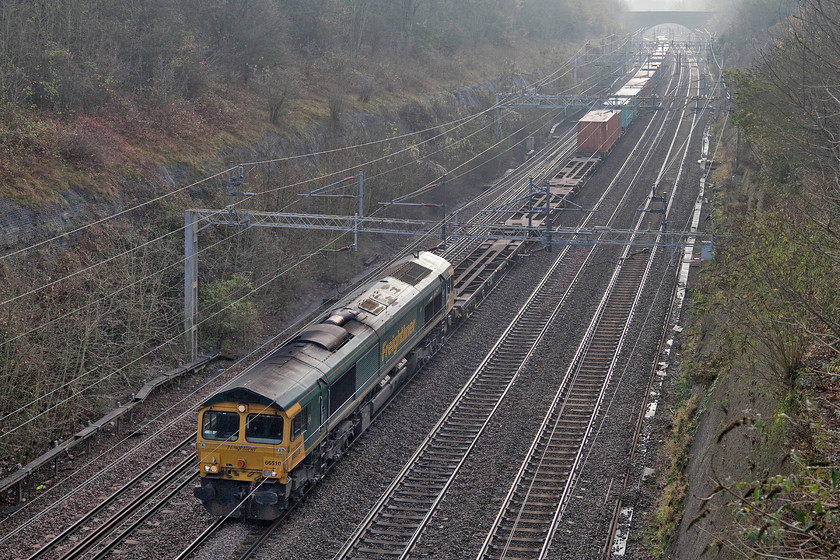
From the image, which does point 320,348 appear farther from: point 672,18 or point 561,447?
point 672,18

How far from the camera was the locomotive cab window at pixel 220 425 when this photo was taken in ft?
54.7

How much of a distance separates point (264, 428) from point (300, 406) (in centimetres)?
86

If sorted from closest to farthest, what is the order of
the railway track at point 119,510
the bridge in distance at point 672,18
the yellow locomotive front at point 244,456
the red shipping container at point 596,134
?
the railway track at point 119,510 < the yellow locomotive front at point 244,456 < the red shipping container at point 596,134 < the bridge in distance at point 672,18

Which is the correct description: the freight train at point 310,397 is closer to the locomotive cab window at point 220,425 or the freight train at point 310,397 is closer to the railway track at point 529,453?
the locomotive cab window at point 220,425

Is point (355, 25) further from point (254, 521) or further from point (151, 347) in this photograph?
point (254, 521)

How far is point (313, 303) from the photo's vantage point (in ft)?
105

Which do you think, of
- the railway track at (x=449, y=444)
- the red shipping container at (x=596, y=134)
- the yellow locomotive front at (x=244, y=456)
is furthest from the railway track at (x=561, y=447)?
the red shipping container at (x=596, y=134)

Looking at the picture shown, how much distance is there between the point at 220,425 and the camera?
16781 millimetres

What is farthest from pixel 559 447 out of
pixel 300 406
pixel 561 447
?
pixel 300 406

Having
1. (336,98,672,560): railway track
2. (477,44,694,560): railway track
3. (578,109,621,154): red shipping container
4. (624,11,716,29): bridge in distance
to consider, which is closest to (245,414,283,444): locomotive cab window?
(336,98,672,560): railway track

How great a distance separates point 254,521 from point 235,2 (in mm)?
35022

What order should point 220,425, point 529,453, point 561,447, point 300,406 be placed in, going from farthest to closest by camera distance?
point 561,447, point 529,453, point 300,406, point 220,425

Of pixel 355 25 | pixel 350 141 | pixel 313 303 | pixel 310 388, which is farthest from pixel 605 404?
pixel 355 25

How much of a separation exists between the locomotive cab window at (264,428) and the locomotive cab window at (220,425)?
278 millimetres
